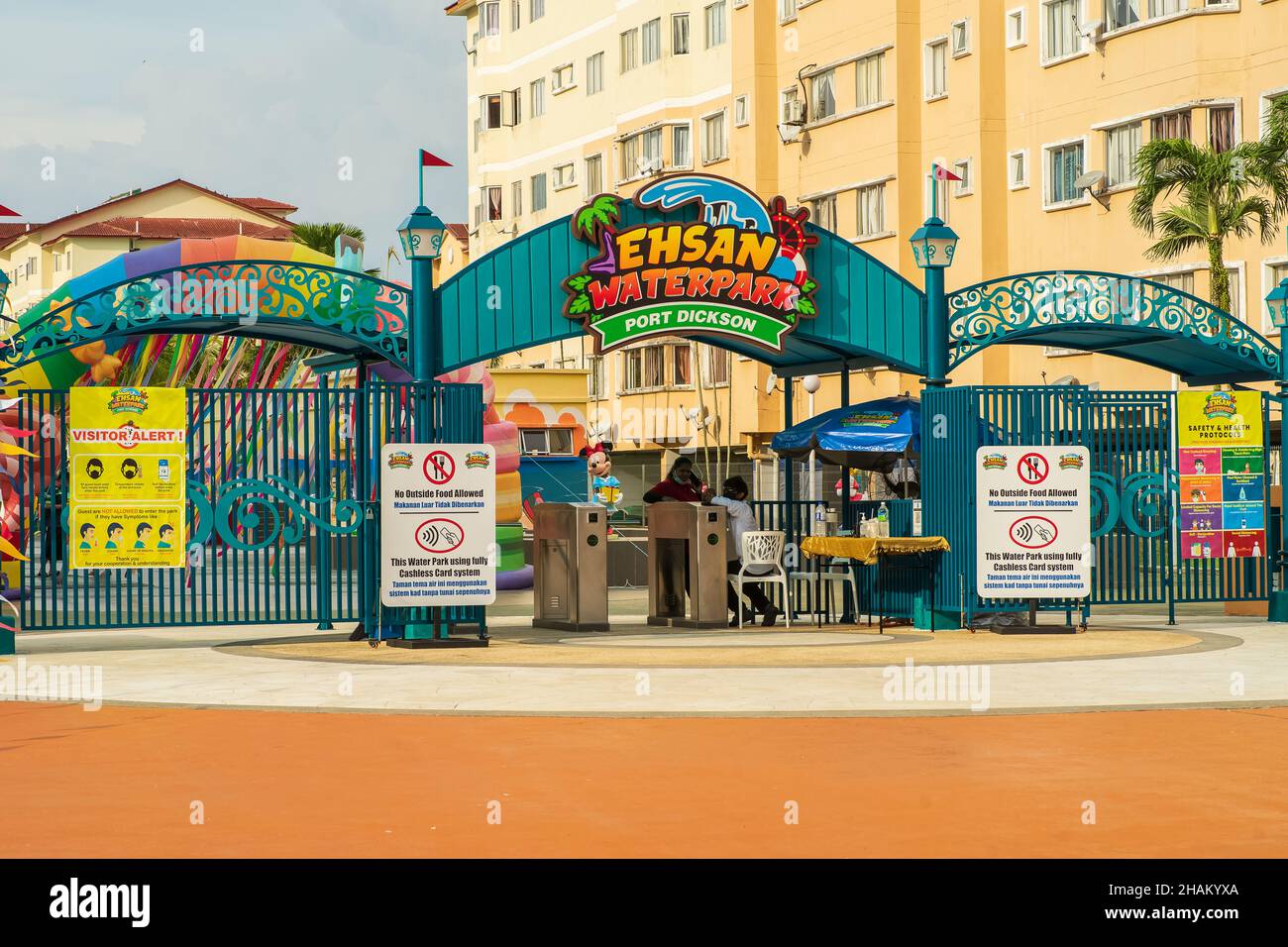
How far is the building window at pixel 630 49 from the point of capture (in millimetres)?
61812

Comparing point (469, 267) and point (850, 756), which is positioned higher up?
point (469, 267)

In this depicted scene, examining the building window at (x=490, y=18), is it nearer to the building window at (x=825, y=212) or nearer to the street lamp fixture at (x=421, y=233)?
the building window at (x=825, y=212)

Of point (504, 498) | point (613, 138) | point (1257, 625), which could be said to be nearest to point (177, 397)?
point (1257, 625)

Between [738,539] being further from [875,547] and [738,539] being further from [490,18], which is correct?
[490,18]

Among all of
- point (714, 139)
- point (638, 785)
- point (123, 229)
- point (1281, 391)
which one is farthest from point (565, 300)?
point (123, 229)

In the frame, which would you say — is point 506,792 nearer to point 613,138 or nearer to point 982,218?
point 982,218

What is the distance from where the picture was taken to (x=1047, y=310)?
860 inches

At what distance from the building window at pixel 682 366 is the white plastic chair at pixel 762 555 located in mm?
36581

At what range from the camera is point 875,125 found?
161 ft

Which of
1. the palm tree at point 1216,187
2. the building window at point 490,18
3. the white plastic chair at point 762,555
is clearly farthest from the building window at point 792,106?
the white plastic chair at point 762,555

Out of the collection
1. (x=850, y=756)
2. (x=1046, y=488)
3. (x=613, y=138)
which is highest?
(x=613, y=138)

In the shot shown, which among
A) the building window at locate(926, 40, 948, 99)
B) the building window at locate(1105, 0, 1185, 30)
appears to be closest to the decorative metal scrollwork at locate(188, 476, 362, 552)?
the building window at locate(1105, 0, 1185, 30)

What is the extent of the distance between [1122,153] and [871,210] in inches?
375

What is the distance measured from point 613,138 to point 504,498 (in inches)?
1161
